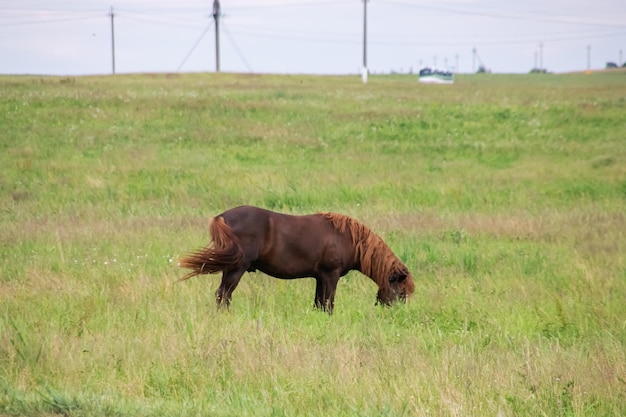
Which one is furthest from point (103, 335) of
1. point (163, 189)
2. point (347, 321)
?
point (163, 189)

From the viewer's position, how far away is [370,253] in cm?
948

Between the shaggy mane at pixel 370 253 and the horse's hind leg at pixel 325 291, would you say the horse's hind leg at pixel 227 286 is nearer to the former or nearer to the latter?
the horse's hind leg at pixel 325 291

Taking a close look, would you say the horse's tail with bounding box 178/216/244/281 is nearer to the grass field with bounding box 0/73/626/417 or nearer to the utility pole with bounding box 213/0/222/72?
the grass field with bounding box 0/73/626/417

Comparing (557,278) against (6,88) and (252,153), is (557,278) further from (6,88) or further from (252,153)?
→ (6,88)

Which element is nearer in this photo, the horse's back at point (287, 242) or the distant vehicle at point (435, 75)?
the horse's back at point (287, 242)

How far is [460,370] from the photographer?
6516mm

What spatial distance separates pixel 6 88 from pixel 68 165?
16.6 m

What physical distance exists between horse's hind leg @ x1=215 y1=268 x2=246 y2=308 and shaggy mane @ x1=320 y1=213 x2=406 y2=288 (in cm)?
122

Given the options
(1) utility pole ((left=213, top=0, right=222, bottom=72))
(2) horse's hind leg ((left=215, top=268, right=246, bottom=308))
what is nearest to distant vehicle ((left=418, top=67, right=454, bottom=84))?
(1) utility pole ((left=213, top=0, right=222, bottom=72))

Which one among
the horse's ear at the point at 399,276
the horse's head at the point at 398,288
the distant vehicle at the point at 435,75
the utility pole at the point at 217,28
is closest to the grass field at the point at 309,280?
the horse's head at the point at 398,288

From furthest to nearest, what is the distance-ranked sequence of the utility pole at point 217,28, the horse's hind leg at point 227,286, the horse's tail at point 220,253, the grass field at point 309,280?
the utility pole at point 217,28
the horse's hind leg at point 227,286
the horse's tail at point 220,253
the grass field at point 309,280

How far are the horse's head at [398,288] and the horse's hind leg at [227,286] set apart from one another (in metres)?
1.56

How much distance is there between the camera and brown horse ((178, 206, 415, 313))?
891 cm

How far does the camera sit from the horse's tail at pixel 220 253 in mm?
8828
